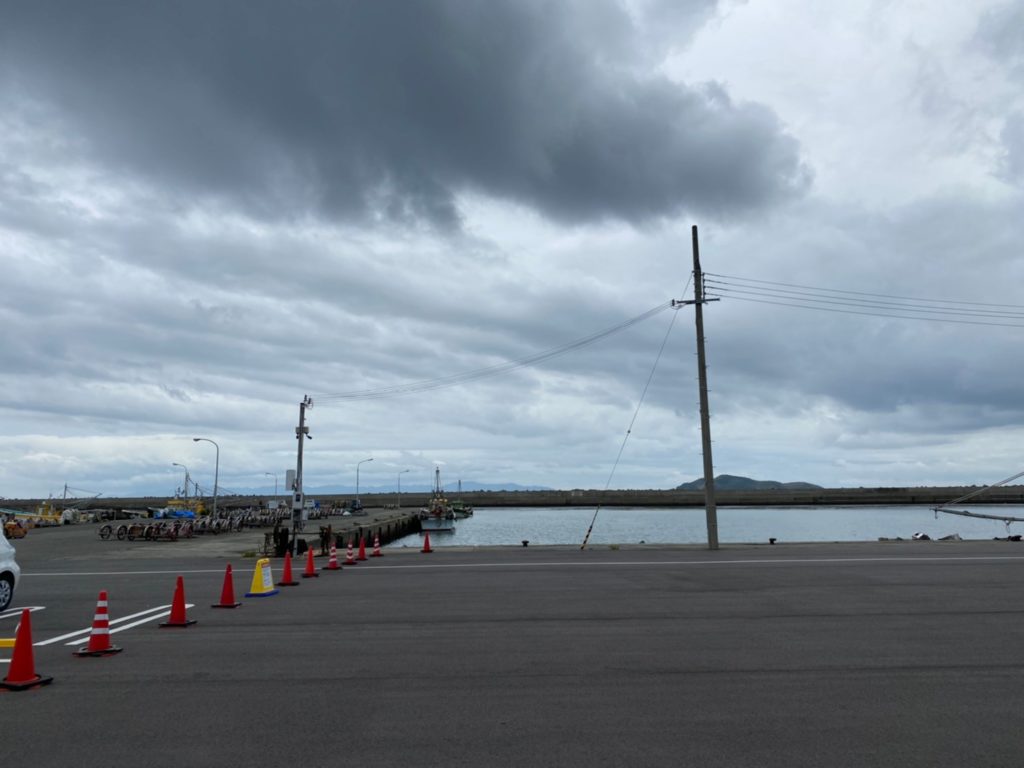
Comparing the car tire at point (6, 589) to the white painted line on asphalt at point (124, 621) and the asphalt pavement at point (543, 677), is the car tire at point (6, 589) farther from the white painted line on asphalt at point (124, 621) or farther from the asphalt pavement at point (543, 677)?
the white painted line on asphalt at point (124, 621)

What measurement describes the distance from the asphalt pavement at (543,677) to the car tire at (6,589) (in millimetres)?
371

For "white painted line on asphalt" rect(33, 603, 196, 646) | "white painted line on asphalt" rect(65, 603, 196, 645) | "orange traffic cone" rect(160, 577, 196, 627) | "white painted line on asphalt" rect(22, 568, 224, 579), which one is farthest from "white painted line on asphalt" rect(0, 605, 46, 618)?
"white painted line on asphalt" rect(22, 568, 224, 579)

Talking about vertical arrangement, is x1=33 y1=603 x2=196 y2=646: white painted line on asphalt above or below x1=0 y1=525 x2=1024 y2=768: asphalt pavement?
below

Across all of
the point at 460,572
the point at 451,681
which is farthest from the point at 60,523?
the point at 451,681

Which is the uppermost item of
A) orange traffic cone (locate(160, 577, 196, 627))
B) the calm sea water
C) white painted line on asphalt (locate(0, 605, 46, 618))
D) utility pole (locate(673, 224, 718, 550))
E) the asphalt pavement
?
utility pole (locate(673, 224, 718, 550))

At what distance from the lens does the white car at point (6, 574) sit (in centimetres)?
1424

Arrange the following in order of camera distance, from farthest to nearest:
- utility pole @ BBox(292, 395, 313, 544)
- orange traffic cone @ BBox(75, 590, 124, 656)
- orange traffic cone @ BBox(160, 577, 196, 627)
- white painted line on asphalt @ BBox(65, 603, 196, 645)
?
utility pole @ BBox(292, 395, 313, 544) → orange traffic cone @ BBox(160, 577, 196, 627) → white painted line on asphalt @ BBox(65, 603, 196, 645) → orange traffic cone @ BBox(75, 590, 124, 656)

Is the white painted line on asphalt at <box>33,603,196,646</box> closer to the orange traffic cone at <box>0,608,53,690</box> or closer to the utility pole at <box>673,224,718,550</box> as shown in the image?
the orange traffic cone at <box>0,608,53,690</box>

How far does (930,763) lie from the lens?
5699 millimetres

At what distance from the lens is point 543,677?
27.8ft

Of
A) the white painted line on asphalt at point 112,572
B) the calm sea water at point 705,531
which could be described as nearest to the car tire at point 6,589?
the white painted line on asphalt at point 112,572

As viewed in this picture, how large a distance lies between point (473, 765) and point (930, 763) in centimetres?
341

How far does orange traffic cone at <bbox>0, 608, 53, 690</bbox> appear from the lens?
831cm

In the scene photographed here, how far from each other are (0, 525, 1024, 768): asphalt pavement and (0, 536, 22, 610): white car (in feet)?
1.58
